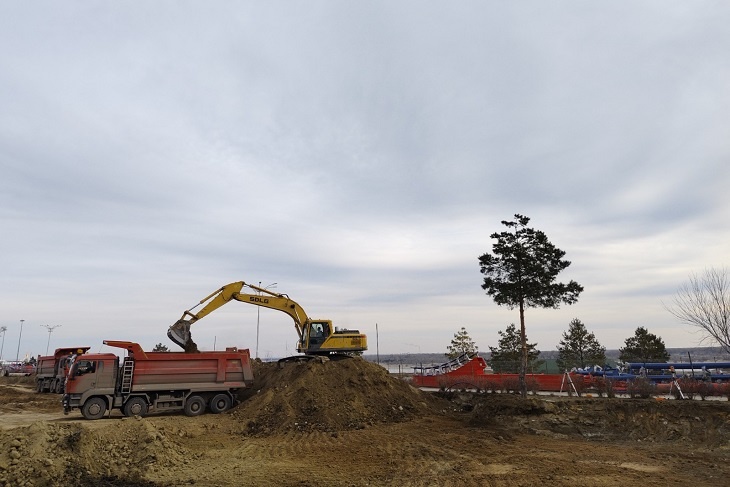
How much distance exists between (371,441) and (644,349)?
37.8m

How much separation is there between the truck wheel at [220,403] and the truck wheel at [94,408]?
4.53 meters

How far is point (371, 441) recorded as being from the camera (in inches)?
592

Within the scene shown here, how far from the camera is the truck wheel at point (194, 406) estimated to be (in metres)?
20.6

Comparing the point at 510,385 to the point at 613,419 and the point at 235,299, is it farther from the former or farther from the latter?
the point at 235,299

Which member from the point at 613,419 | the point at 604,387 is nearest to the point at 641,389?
the point at 604,387

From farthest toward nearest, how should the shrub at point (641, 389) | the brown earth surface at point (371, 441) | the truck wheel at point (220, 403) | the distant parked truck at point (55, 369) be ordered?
the distant parked truck at point (55, 369) → the truck wheel at point (220, 403) → the shrub at point (641, 389) → the brown earth surface at point (371, 441)

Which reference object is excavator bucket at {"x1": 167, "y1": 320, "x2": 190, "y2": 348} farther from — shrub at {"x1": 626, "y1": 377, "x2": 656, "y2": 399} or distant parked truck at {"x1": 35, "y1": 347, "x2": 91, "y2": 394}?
shrub at {"x1": 626, "y1": 377, "x2": 656, "y2": 399}

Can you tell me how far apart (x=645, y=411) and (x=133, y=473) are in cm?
1760

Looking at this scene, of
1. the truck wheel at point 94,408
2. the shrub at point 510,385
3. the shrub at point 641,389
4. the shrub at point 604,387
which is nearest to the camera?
the truck wheel at point 94,408

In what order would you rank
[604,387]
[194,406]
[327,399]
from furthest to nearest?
[604,387], [194,406], [327,399]

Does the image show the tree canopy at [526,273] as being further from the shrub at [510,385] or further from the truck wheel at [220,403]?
the truck wheel at [220,403]

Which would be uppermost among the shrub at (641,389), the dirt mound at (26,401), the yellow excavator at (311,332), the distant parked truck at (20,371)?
the yellow excavator at (311,332)

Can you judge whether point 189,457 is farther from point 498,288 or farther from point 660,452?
point 498,288

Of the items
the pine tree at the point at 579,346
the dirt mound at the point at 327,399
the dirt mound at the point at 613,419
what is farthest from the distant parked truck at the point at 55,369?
the pine tree at the point at 579,346
